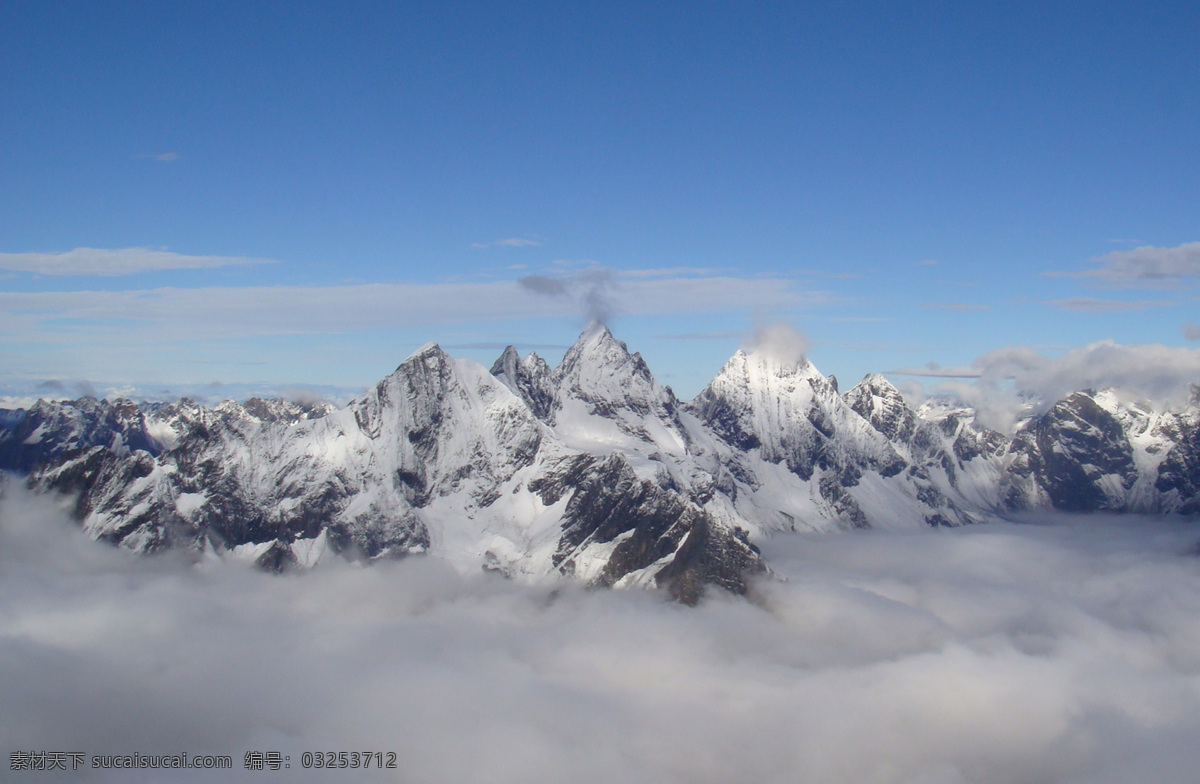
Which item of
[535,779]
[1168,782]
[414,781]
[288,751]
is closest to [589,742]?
[535,779]

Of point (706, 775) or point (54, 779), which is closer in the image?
point (54, 779)

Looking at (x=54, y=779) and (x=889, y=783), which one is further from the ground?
(x=54, y=779)

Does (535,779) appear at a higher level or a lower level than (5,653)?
lower

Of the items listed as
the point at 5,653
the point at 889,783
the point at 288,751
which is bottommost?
the point at 889,783

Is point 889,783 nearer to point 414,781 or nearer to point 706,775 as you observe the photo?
point 706,775

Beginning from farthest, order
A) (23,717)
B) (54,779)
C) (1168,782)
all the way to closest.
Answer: (1168,782) < (23,717) < (54,779)

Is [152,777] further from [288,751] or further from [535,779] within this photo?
[535,779]

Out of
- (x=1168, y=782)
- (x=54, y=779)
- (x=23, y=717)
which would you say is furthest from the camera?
(x=1168, y=782)

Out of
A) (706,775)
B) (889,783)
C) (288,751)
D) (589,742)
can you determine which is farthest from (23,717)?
(889,783)

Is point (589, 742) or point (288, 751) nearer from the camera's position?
point (288, 751)
